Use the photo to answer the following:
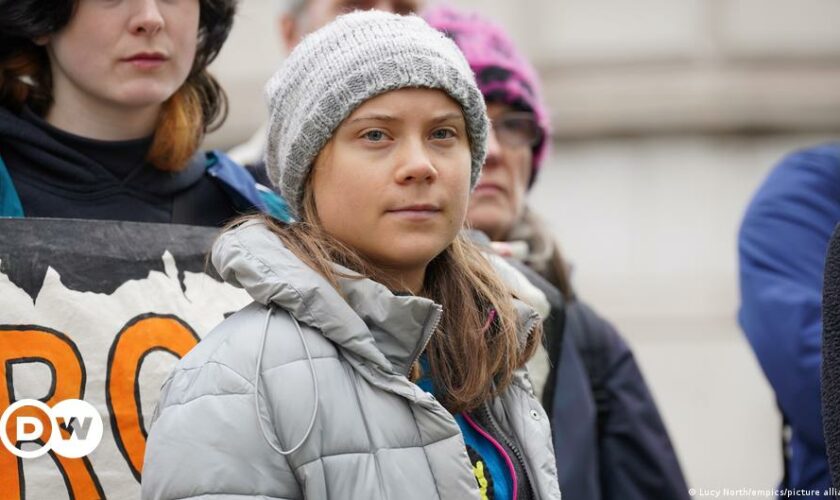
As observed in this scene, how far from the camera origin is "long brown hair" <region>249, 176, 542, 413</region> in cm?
245

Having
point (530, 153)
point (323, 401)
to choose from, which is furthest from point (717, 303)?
point (323, 401)

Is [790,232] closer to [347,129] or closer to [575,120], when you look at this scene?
[347,129]

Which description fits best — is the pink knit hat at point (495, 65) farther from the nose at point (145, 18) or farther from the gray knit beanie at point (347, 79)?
the gray knit beanie at point (347, 79)

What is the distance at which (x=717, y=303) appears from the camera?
27.7 ft

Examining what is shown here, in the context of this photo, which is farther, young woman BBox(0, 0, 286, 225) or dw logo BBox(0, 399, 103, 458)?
young woman BBox(0, 0, 286, 225)

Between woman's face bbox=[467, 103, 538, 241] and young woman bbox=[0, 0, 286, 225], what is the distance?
32.4 inches

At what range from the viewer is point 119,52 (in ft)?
9.70

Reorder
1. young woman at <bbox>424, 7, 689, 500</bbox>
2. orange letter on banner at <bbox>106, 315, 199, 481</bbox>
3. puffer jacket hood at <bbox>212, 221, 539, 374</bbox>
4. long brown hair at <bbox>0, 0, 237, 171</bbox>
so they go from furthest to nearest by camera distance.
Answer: young woman at <bbox>424, 7, 689, 500</bbox> < long brown hair at <bbox>0, 0, 237, 171</bbox> < orange letter on banner at <bbox>106, 315, 199, 481</bbox> < puffer jacket hood at <bbox>212, 221, 539, 374</bbox>

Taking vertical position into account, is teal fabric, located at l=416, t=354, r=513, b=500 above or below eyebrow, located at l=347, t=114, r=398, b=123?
below

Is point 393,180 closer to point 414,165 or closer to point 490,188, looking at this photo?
point 414,165

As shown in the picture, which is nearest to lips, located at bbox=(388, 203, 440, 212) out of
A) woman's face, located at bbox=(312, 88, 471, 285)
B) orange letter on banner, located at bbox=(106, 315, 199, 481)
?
woman's face, located at bbox=(312, 88, 471, 285)

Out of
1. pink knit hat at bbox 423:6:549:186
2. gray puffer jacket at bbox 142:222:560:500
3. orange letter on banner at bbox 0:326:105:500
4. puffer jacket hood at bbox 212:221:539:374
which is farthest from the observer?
pink knit hat at bbox 423:6:549:186

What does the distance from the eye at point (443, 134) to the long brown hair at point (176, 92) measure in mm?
832

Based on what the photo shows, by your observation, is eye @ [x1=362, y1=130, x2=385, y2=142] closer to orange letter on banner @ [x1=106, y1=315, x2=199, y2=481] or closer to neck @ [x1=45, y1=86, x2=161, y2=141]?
orange letter on banner @ [x1=106, y1=315, x2=199, y2=481]
